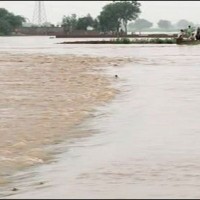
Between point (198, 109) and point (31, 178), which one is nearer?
point (31, 178)

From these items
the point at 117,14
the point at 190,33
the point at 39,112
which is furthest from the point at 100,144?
the point at 117,14

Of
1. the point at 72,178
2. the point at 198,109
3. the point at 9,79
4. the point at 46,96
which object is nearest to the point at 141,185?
the point at 72,178

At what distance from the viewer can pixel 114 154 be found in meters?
7.24

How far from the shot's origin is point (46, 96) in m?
14.3

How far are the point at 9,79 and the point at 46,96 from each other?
226 inches

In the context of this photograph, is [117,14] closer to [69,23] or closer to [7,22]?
[69,23]

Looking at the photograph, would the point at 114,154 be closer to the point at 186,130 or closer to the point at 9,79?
the point at 186,130

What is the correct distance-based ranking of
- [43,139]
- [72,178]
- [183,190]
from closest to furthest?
[183,190] → [72,178] → [43,139]

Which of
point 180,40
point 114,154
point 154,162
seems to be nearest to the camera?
point 154,162

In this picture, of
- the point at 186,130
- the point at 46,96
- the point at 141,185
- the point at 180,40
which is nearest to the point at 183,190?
the point at 141,185

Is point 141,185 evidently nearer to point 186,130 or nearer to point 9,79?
point 186,130

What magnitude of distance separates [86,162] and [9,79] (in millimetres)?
13244

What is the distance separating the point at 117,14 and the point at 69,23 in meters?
13.3

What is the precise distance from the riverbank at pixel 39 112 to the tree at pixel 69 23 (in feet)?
370
